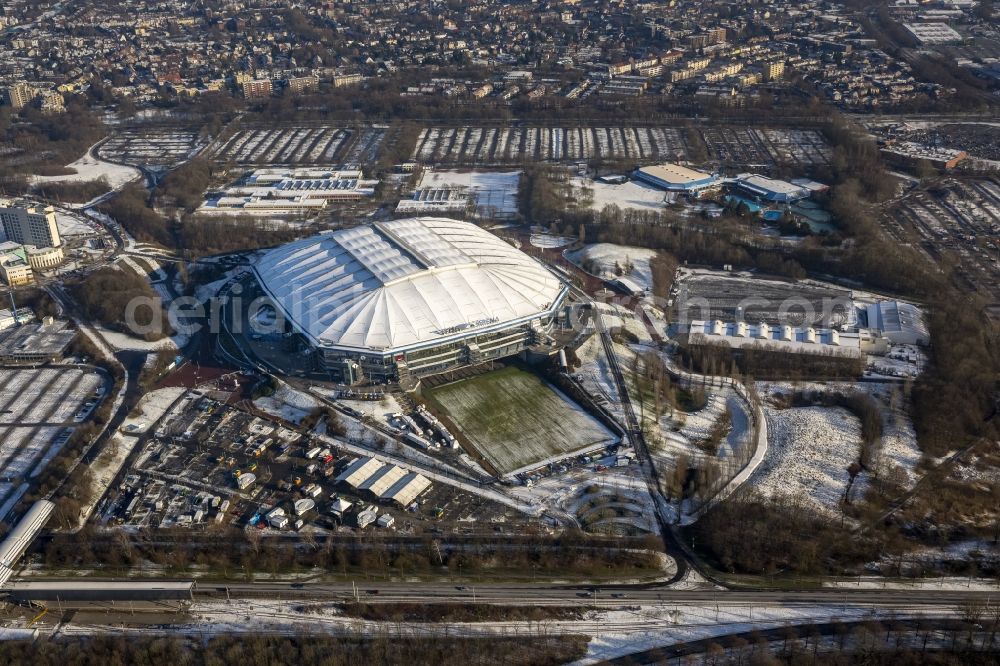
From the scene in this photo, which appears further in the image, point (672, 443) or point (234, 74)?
point (234, 74)

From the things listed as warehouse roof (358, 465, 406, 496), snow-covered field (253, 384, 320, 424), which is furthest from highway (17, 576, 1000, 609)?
snow-covered field (253, 384, 320, 424)

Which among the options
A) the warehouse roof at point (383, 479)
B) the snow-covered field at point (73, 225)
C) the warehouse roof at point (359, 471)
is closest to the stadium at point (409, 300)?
the warehouse roof at point (359, 471)

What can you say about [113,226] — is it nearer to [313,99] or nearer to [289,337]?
[289,337]

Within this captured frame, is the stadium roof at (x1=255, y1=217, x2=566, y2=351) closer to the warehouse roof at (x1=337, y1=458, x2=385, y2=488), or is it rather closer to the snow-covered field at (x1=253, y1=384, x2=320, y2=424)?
the snow-covered field at (x1=253, y1=384, x2=320, y2=424)

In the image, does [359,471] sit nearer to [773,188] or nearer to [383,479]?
[383,479]

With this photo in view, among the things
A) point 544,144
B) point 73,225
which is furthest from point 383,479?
point 544,144

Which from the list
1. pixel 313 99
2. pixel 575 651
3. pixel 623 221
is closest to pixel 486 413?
pixel 575 651
